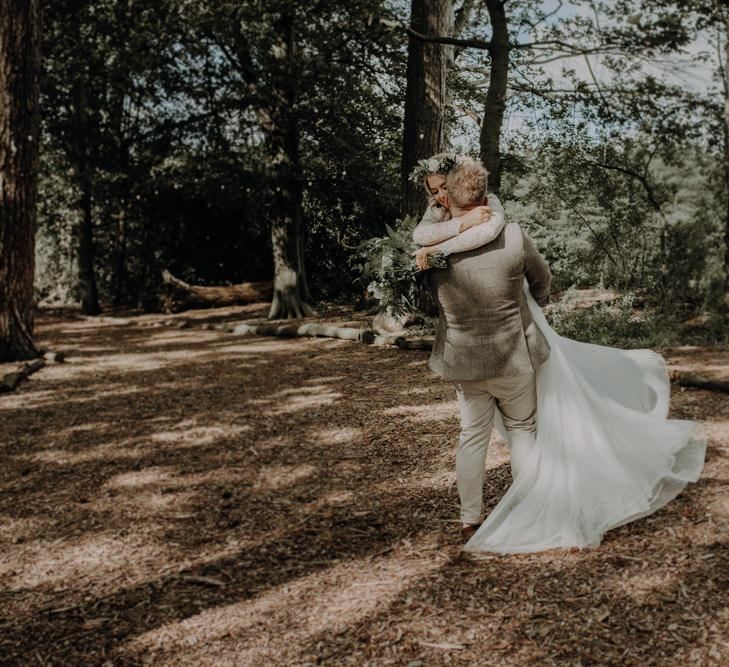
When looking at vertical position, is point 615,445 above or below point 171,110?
below

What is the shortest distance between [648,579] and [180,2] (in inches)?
463

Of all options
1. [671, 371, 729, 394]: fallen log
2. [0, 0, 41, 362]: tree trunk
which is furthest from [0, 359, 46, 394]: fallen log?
[671, 371, 729, 394]: fallen log

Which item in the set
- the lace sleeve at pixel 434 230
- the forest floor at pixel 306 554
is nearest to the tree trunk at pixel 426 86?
the forest floor at pixel 306 554

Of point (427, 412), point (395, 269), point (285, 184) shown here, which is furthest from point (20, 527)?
point (285, 184)

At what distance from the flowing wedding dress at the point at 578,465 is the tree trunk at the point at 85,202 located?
46.2 feet

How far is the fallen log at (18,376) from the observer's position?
305 inches

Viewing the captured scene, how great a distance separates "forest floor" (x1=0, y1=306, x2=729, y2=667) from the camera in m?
2.89

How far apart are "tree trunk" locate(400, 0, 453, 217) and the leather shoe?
6.94 meters

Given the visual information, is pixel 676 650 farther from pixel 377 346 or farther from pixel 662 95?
pixel 662 95

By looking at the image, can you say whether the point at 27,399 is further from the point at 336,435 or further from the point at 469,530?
the point at 469,530

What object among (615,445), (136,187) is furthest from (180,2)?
(615,445)

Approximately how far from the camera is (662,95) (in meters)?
11.1

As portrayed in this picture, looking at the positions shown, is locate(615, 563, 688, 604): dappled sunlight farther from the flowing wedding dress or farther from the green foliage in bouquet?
the green foliage in bouquet

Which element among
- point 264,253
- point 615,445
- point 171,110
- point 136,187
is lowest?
point 615,445
